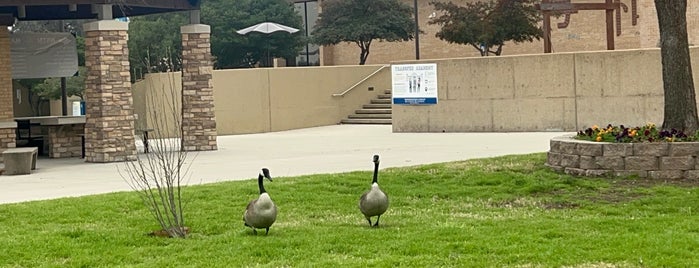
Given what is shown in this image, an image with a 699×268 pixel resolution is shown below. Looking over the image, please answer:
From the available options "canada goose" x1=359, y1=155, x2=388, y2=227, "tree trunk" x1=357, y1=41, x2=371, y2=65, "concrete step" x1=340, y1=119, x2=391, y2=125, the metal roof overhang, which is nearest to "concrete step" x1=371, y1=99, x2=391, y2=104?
"concrete step" x1=340, y1=119, x2=391, y2=125

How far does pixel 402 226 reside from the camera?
1101cm

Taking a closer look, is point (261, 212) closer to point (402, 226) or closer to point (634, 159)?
point (402, 226)

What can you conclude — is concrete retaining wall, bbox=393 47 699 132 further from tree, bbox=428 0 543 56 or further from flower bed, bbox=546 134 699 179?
flower bed, bbox=546 134 699 179

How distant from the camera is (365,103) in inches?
1451

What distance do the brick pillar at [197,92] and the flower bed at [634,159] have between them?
1194cm

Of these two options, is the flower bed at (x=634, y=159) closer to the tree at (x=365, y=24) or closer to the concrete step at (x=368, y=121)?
the concrete step at (x=368, y=121)

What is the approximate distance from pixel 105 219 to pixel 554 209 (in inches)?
189

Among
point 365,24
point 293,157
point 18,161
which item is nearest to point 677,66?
point 293,157

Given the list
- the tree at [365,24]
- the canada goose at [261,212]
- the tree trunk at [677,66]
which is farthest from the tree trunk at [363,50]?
the canada goose at [261,212]

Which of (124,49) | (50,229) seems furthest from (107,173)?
(50,229)

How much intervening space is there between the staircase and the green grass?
19.4 metres

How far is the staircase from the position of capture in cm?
3522

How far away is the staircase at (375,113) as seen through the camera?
3522 cm

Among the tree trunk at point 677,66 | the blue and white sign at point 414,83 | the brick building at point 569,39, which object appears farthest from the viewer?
the brick building at point 569,39
